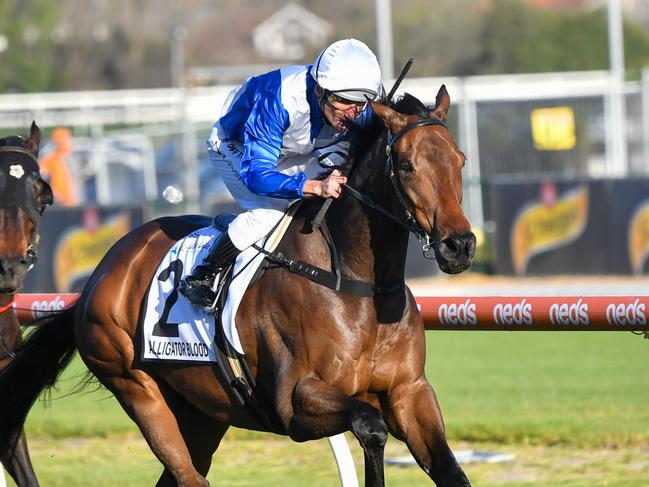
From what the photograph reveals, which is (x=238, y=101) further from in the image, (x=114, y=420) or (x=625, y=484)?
(x=114, y=420)

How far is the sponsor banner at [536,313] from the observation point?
544 centimetres

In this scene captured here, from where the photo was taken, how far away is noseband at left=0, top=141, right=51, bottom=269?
539 centimetres

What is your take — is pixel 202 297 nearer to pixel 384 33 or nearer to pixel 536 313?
pixel 536 313

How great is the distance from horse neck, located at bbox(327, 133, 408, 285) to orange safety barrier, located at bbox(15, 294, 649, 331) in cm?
108

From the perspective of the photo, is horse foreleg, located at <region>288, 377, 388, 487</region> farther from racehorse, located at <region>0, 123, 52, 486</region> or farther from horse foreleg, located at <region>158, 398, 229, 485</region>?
racehorse, located at <region>0, 123, 52, 486</region>

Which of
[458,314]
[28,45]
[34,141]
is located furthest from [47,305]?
[28,45]

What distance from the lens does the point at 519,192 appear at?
18062mm

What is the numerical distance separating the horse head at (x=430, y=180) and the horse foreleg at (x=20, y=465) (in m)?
2.61

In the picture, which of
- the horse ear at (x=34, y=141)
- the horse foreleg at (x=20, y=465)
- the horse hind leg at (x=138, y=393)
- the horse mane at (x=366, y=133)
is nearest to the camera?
the horse mane at (x=366, y=133)

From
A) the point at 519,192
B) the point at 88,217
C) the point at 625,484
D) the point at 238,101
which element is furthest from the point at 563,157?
the point at 238,101

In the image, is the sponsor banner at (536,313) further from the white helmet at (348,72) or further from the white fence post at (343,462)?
the white helmet at (348,72)

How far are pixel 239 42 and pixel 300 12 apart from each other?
404 centimetres

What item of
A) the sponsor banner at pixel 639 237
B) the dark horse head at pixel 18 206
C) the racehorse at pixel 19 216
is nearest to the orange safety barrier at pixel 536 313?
the racehorse at pixel 19 216

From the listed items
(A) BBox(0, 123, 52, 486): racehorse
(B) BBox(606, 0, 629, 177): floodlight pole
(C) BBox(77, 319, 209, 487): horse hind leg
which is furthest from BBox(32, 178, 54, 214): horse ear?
(B) BBox(606, 0, 629, 177): floodlight pole
